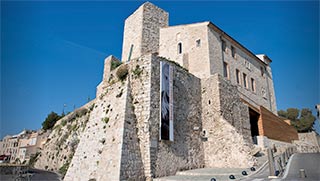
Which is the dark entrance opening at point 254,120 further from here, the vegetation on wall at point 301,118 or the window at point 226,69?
the vegetation on wall at point 301,118

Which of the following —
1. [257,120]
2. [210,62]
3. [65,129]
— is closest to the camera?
[210,62]

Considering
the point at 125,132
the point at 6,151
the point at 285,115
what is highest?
→ the point at 285,115

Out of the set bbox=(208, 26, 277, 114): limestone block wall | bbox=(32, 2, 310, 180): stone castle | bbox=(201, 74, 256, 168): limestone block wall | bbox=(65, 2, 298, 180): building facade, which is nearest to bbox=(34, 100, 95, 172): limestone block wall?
bbox=(32, 2, 310, 180): stone castle

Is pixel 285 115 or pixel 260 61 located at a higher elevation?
pixel 260 61

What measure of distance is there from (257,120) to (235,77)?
5245mm

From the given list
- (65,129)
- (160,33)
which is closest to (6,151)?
(65,129)

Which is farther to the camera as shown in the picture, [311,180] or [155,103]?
[155,103]

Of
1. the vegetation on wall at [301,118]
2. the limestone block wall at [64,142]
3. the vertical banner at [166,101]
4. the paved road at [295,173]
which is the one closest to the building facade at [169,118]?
the vertical banner at [166,101]

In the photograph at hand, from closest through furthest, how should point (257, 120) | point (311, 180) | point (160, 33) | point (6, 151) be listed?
point (311, 180)
point (257, 120)
point (160, 33)
point (6, 151)

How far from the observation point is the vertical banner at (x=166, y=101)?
40.5ft

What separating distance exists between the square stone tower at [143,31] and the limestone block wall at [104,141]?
8936 millimetres

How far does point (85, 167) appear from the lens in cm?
1291

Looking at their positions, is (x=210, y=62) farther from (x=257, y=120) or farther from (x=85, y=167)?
(x=85, y=167)

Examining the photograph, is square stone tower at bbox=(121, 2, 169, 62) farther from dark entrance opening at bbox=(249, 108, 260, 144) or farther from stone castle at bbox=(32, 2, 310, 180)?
dark entrance opening at bbox=(249, 108, 260, 144)
